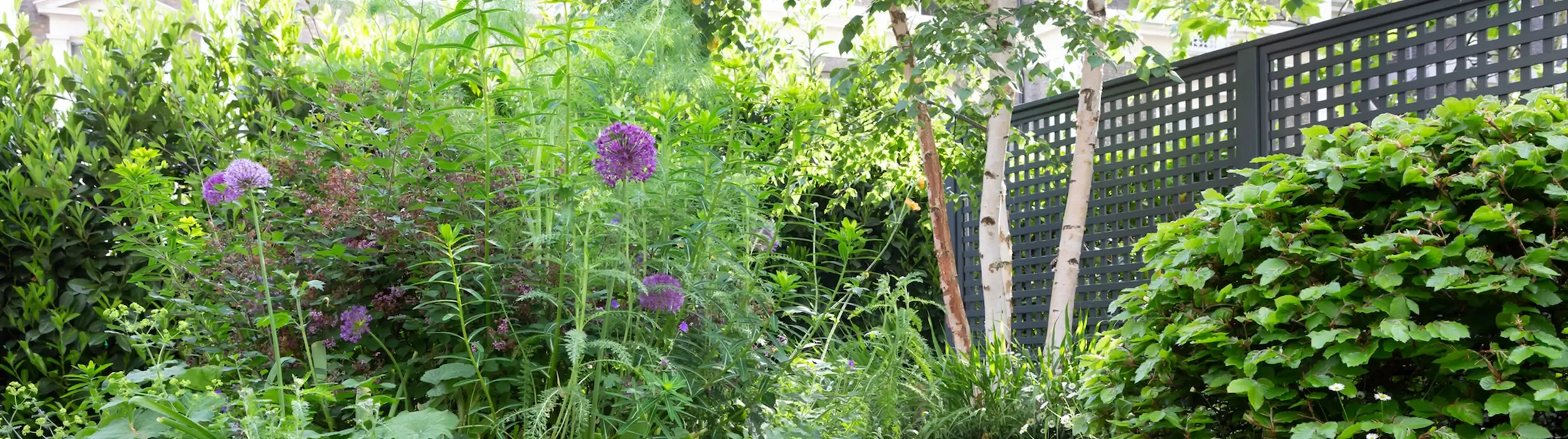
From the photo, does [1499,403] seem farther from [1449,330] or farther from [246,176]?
[246,176]

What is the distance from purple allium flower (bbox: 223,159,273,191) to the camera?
5.35ft

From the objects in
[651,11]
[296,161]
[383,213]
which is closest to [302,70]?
[296,161]

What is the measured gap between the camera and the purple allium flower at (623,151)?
5.55ft

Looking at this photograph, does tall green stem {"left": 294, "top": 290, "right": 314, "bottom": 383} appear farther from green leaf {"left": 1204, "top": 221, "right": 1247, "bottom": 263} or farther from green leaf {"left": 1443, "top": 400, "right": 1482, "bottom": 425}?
green leaf {"left": 1443, "top": 400, "right": 1482, "bottom": 425}

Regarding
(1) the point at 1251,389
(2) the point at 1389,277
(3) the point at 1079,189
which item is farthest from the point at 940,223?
(2) the point at 1389,277

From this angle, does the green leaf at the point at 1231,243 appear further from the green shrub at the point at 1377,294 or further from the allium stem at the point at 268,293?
the allium stem at the point at 268,293

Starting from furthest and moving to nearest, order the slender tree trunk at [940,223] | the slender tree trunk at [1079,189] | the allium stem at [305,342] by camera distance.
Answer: the slender tree trunk at [940,223] → the slender tree trunk at [1079,189] → the allium stem at [305,342]

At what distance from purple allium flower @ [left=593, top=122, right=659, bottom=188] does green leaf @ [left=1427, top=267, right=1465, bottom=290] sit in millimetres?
1311

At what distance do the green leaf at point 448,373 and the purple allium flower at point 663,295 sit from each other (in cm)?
33

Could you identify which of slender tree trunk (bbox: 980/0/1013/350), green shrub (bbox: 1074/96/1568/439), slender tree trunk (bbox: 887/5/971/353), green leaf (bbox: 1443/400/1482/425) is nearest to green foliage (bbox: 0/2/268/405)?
slender tree trunk (bbox: 887/5/971/353)

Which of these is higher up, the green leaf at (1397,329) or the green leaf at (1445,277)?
the green leaf at (1445,277)

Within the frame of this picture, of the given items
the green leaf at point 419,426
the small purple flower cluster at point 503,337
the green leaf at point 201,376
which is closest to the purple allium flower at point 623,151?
the small purple flower cluster at point 503,337

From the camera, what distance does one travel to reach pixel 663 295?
1822mm

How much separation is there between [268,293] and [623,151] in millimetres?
589
